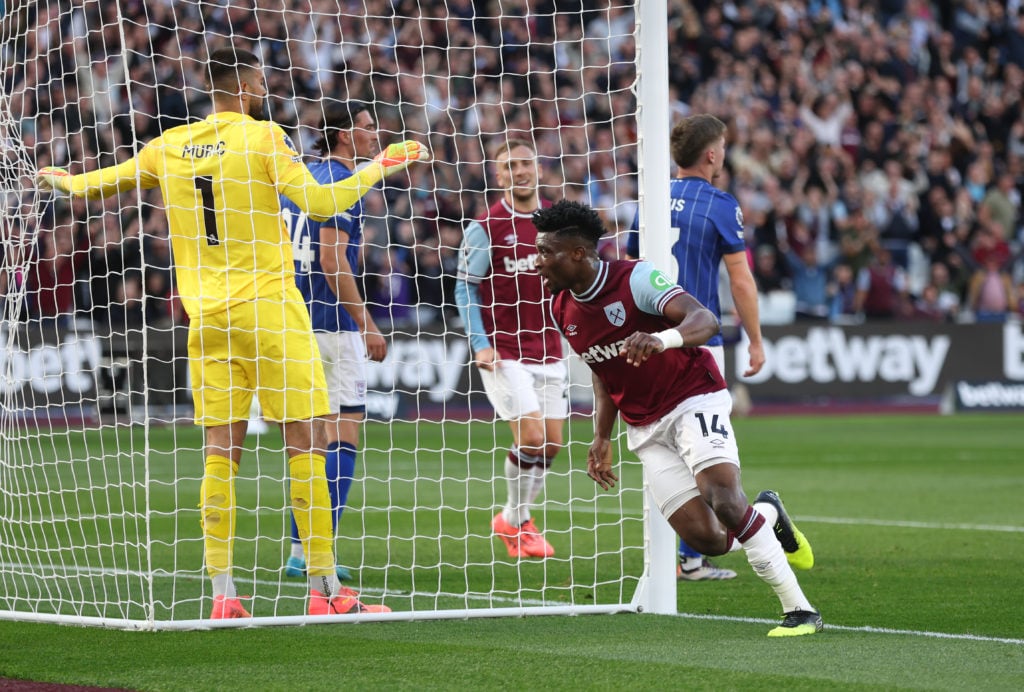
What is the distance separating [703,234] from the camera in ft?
25.1

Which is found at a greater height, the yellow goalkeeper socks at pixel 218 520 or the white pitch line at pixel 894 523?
the yellow goalkeeper socks at pixel 218 520

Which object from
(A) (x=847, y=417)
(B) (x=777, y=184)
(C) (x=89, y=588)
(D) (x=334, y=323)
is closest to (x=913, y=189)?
(B) (x=777, y=184)

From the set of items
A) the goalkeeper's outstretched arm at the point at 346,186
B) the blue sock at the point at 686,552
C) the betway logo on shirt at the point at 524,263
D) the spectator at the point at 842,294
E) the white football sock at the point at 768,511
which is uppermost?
the goalkeeper's outstretched arm at the point at 346,186

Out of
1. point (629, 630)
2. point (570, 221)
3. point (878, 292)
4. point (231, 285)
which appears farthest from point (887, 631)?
point (878, 292)

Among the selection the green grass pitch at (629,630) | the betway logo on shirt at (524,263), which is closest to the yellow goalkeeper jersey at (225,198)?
the green grass pitch at (629,630)

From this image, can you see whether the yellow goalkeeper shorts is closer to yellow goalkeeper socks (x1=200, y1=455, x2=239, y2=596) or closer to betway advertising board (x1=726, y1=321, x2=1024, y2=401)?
yellow goalkeeper socks (x1=200, y1=455, x2=239, y2=596)

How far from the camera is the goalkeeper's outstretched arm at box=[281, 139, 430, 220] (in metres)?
6.14

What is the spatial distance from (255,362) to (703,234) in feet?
8.11

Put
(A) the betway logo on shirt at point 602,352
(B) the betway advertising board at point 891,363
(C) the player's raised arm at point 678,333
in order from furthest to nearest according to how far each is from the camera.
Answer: (B) the betway advertising board at point 891,363, (A) the betway logo on shirt at point 602,352, (C) the player's raised arm at point 678,333

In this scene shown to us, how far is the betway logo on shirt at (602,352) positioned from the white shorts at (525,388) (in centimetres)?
245

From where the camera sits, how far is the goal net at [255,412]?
719 cm

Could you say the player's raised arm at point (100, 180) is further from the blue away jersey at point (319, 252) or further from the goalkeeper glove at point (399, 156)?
the blue away jersey at point (319, 252)

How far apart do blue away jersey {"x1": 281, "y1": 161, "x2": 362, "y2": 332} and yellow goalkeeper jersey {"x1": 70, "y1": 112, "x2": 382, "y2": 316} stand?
141cm

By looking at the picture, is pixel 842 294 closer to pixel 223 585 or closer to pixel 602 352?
pixel 602 352
